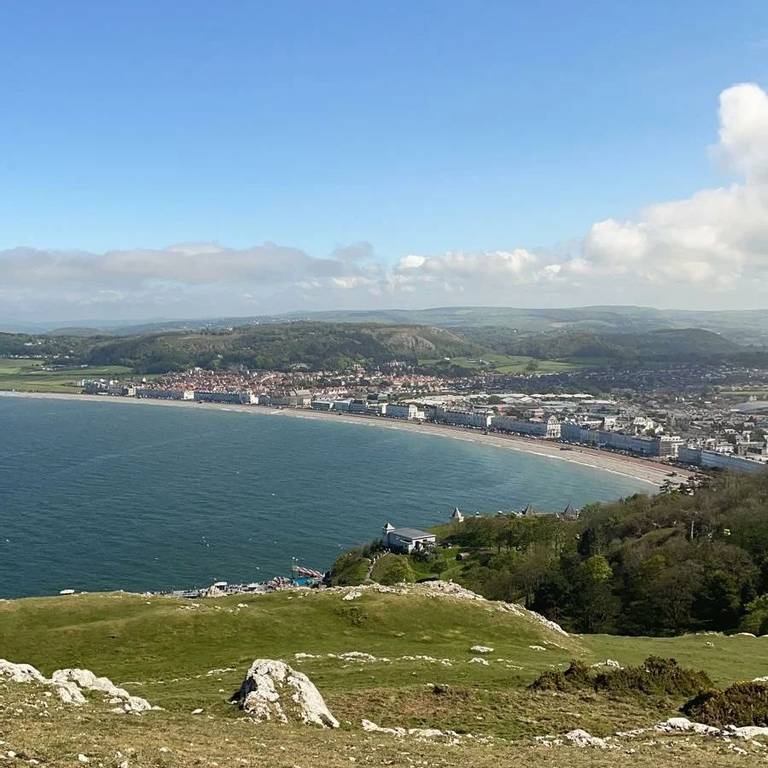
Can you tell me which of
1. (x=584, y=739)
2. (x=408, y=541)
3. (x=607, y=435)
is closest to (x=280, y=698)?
(x=584, y=739)

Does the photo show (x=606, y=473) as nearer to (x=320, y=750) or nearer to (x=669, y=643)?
(x=669, y=643)

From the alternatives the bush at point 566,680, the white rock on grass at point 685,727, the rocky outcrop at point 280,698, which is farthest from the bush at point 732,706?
the rocky outcrop at point 280,698

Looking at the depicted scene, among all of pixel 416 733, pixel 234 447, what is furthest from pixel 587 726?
pixel 234 447

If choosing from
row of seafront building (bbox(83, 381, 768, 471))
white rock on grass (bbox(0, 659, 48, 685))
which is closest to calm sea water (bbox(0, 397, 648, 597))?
row of seafront building (bbox(83, 381, 768, 471))

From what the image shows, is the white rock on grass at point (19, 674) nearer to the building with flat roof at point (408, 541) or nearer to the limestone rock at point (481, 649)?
the limestone rock at point (481, 649)

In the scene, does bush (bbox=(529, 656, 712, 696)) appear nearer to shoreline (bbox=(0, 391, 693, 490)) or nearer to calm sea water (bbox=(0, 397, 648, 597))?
calm sea water (bbox=(0, 397, 648, 597))
